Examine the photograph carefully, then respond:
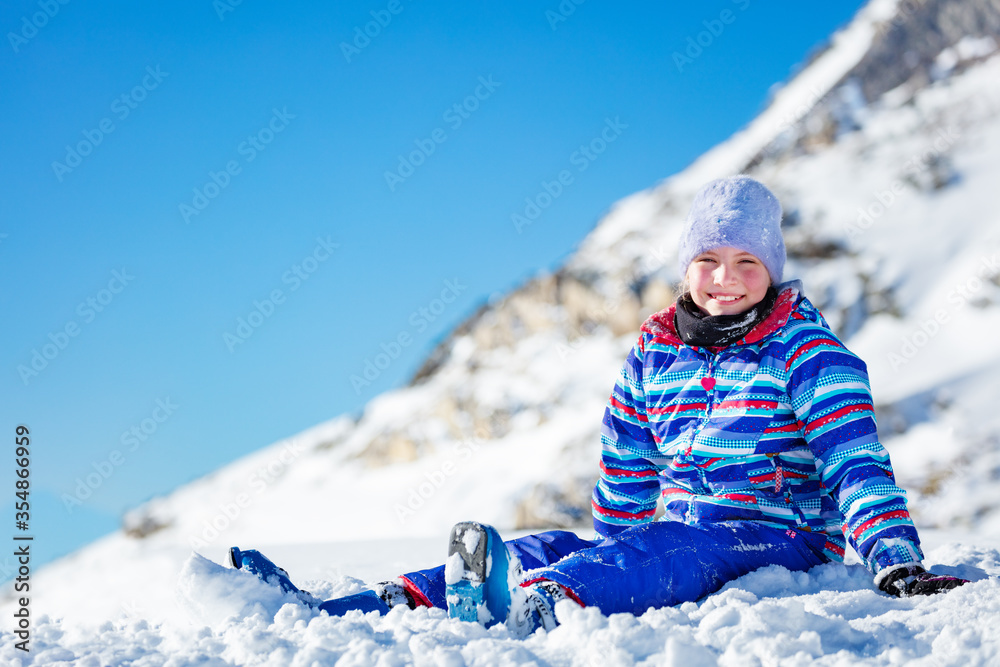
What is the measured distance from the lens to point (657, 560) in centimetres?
217

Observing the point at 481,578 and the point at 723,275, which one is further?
the point at 723,275

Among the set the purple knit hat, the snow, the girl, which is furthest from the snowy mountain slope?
the purple knit hat

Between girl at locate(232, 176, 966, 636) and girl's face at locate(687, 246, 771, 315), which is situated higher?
girl's face at locate(687, 246, 771, 315)

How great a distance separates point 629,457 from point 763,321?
2.31ft

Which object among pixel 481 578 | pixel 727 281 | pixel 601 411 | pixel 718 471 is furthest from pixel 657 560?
pixel 601 411

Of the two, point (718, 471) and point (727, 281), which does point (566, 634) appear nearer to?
point (718, 471)

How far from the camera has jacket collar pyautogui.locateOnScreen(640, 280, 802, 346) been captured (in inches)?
101

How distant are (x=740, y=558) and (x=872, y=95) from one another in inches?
1129

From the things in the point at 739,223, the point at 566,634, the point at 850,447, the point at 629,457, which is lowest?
the point at 566,634

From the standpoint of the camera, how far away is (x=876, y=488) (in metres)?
2.24

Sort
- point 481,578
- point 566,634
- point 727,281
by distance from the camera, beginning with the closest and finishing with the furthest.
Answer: point 566,634 → point 481,578 → point 727,281

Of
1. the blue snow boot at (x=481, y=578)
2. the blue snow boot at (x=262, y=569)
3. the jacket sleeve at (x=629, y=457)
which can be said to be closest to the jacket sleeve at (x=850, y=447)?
the jacket sleeve at (x=629, y=457)

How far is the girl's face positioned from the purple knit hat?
31mm

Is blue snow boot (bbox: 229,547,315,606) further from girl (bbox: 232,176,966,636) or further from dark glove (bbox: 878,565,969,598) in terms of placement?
dark glove (bbox: 878,565,969,598)
